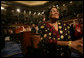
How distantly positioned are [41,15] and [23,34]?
569 mm

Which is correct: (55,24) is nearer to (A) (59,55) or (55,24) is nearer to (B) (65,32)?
(B) (65,32)

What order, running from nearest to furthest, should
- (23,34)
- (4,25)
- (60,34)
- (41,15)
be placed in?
(4,25) < (60,34) < (41,15) < (23,34)

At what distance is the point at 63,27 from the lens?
74cm

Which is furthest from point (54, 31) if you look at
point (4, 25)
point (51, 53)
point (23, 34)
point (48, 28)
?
point (23, 34)

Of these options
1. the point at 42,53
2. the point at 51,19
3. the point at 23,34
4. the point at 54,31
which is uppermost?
the point at 51,19

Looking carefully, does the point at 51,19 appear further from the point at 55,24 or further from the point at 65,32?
the point at 65,32

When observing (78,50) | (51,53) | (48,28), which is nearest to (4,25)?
(48,28)

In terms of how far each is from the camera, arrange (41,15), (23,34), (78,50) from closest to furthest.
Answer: (78,50), (41,15), (23,34)

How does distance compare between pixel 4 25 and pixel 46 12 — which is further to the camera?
pixel 46 12

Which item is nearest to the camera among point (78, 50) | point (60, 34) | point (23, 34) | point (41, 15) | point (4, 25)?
point (78, 50)

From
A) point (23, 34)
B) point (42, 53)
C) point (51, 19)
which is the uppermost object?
point (51, 19)

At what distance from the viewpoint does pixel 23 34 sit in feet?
3.96

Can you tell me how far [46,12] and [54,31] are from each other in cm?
30

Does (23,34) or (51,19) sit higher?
(51,19)
